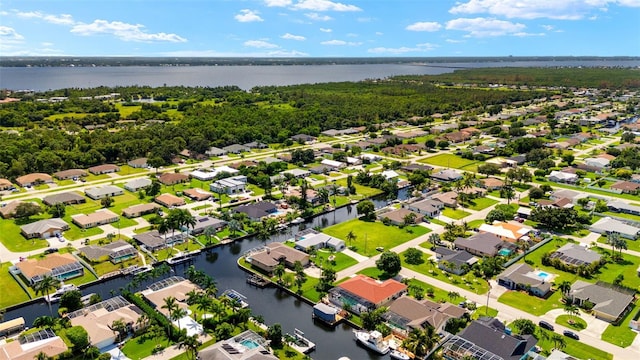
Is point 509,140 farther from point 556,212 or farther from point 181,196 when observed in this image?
point 181,196

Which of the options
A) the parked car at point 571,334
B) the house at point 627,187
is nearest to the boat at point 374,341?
the parked car at point 571,334

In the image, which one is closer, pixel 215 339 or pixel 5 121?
pixel 215 339

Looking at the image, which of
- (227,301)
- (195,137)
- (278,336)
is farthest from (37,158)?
(278,336)

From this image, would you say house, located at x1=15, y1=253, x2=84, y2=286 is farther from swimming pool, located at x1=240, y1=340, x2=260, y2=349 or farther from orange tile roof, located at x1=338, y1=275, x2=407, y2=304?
orange tile roof, located at x1=338, y1=275, x2=407, y2=304

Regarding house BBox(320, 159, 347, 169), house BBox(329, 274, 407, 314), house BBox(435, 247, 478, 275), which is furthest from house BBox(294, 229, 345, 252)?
house BBox(320, 159, 347, 169)

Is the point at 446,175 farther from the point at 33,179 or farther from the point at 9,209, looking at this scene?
the point at 33,179

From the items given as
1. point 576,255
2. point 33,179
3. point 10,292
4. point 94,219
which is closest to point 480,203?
point 576,255

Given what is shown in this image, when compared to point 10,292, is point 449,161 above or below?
above
